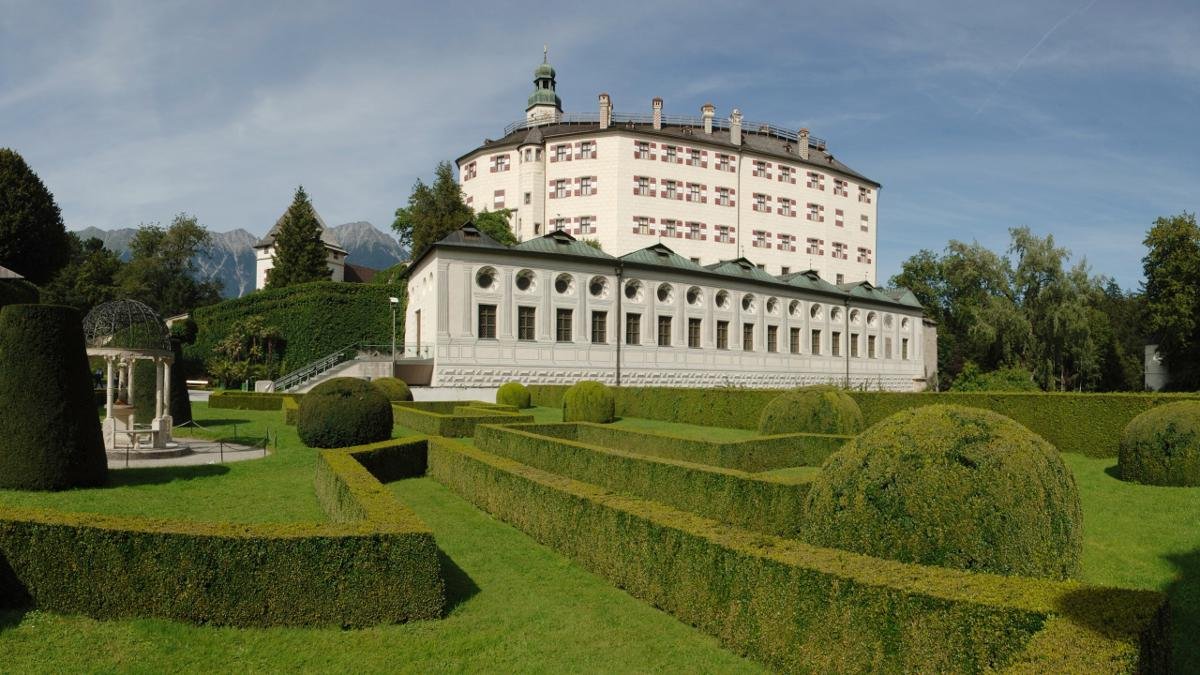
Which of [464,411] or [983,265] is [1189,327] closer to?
[983,265]

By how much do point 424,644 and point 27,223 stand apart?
51.5 m

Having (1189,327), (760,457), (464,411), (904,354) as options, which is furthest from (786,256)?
(760,457)

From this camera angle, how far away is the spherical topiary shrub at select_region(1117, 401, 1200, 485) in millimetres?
12711

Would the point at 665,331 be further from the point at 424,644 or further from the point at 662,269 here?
the point at 424,644

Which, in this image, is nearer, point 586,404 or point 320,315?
point 586,404

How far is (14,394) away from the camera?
10.9 metres

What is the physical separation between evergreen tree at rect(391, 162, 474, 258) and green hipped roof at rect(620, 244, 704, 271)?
13137 millimetres

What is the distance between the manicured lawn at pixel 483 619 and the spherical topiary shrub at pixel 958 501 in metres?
1.32

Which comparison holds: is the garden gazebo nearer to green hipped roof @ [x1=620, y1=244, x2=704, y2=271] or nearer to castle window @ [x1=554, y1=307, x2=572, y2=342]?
castle window @ [x1=554, y1=307, x2=572, y2=342]

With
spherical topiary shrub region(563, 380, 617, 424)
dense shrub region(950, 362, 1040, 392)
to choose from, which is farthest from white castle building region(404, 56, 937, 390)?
spherical topiary shrub region(563, 380, 617, 424)

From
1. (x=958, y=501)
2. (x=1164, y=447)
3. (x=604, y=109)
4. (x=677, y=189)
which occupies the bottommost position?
(x=1164, y=447)

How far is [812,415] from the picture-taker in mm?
19141

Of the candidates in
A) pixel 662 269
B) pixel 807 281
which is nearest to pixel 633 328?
pixel 662 269

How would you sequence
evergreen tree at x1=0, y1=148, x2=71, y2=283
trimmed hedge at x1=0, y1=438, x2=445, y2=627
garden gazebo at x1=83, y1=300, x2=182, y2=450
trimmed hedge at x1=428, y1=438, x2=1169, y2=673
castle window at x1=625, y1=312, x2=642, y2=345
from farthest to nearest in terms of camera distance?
evergreen tree at x1=0, y1=148, x2=71, y2=283, castle window at x1=625, y1=312, x2=642, y2=345, garden gazebo at x1=83, y1=300, x2=182, y2=450, trimmed hedge at x1=0, y1=438, x2=445, y2=627, trimmed hedge at x1=428, y1=438, x2=1169, y2=673
